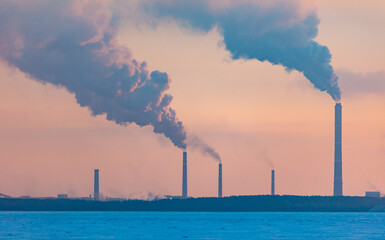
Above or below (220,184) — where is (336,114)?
above

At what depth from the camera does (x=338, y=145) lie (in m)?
154

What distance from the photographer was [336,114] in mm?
151625
